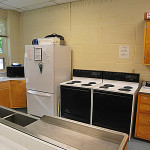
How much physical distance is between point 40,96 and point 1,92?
978 mm

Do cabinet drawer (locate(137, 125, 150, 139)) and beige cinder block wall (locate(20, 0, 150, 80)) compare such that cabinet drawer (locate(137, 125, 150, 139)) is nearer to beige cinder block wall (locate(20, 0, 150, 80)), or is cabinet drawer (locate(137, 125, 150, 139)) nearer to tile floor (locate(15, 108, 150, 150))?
tile floor (locate(15, 108, 150, 150))

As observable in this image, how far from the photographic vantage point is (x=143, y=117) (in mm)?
2521

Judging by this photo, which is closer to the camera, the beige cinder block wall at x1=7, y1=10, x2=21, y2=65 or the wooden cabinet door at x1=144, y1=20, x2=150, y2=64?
the wooden cabinet door at x1=144, y1=20, x2=150, y2=64

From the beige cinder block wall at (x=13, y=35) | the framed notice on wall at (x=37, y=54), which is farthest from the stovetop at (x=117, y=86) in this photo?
the beige cinder block wall at (x=13, y=35)

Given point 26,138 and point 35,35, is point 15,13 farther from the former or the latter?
point 26,138

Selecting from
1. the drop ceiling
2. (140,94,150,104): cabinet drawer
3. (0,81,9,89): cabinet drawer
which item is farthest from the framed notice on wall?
(140,94,150,104): cabinet drawer

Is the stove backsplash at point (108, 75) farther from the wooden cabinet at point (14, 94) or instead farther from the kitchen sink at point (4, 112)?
the kitchen sink at point (4, 112)

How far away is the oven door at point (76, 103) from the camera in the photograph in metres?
2.92

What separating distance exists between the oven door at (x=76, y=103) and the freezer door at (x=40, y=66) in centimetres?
35

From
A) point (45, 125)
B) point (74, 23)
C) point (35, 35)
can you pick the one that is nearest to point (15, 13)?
point (35, 35)

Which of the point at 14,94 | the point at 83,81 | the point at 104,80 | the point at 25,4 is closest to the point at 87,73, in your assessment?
the point at 83,81

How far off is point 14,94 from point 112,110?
2462 millimetres

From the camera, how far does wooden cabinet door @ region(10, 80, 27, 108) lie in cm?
382

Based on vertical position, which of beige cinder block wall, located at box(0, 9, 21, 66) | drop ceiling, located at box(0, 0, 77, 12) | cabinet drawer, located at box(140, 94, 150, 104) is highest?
drop ceiling, located at box(0, 0, 77, 12)
